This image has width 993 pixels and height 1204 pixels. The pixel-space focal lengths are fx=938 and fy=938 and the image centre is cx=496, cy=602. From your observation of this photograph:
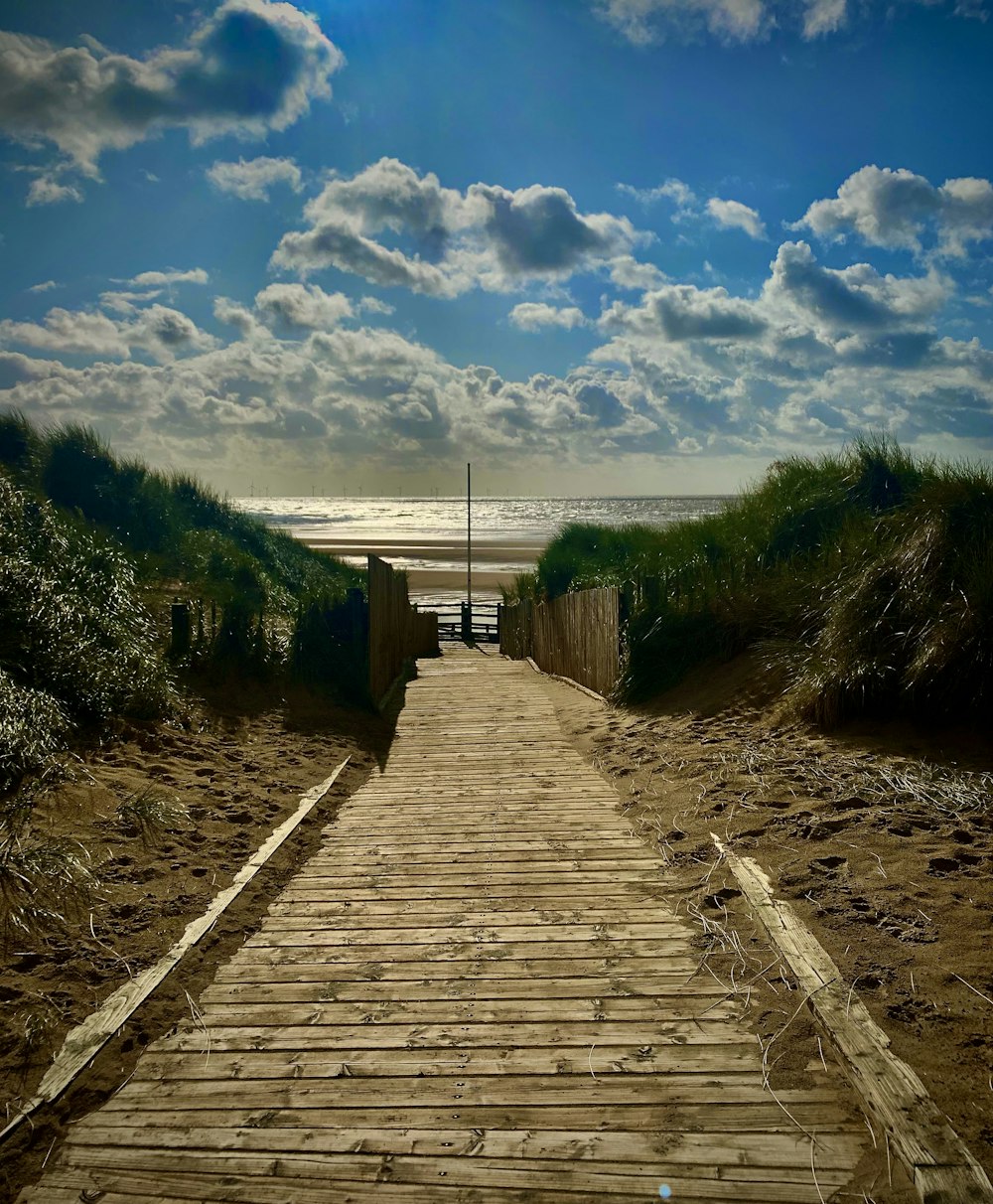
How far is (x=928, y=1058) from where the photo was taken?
8.94 ft

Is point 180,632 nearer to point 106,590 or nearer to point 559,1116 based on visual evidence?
point 106,590

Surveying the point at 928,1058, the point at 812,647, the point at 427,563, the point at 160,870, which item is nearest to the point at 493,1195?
the point at 928,1058

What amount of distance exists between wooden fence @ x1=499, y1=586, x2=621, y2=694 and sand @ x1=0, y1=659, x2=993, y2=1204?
2309 mm

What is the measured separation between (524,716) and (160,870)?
5276mm

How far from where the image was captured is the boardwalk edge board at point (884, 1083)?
221 centimetres

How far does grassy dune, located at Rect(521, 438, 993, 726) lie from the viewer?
599cm

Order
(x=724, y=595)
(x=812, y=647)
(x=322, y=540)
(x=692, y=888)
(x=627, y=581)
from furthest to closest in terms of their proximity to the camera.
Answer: (x=322, y=540), (x=627, y=581), (x=724, y=595), (x=812, y=647), (x=692, y=888)

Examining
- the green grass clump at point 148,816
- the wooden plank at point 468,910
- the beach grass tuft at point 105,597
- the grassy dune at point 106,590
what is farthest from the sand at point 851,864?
the grassy dune at point 106,590

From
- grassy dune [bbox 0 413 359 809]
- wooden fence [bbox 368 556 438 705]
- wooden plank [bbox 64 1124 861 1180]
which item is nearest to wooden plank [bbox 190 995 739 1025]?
wooden plank [bbox 64 1124 861 1180]

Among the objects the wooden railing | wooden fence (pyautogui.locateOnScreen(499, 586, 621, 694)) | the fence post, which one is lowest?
the wooden railing

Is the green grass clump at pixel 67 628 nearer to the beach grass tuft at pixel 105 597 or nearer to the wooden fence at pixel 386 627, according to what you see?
the beach grass tuft at pixel 105 597

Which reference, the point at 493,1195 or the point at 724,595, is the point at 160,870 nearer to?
the point at 493,1195

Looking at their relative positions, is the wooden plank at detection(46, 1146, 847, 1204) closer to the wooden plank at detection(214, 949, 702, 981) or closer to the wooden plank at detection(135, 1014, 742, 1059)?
the wooden plank at detection(135, 1014, 742, 1059)

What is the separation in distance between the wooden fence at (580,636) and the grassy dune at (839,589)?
0.44m
